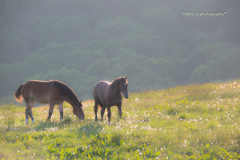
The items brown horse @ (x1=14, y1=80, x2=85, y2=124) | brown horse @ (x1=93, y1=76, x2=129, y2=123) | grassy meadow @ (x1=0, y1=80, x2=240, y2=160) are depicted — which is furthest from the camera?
brown horse @ (x1=14, y1=80, x2=85, y2=124)

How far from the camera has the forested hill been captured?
245 feet

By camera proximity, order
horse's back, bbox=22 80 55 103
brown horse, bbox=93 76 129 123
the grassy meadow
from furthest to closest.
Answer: horse's back, bbox=22 80 55 103 < brown horse, bbox=93 76 129 123 < the grassy meadow

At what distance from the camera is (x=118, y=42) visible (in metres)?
90.8

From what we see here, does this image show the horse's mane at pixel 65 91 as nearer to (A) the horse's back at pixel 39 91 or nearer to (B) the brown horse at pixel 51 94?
(B) the brown horse at pixel 51 94

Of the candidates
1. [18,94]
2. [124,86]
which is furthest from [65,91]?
[124,86]

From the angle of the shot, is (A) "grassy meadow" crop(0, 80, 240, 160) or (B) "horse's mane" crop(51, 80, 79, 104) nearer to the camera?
(A) "grassy meadow" crop(0, 80, 240, 160)

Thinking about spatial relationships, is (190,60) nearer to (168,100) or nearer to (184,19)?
(184,19)

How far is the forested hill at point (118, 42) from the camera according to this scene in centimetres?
7475

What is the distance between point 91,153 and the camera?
673cm

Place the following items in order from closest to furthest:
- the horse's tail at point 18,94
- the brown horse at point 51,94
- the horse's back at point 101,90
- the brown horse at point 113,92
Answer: the brown horse at point 113,92
the horse's back at point 101,90
the brown horse at point 51,94
the horse's tail at point 18,94

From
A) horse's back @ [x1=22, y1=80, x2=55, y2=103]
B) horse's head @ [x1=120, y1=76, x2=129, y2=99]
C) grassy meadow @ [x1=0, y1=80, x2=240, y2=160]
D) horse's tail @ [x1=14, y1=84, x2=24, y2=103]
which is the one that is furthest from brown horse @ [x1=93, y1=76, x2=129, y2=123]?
horse's tail @ [x1=14, y1=84, x2=24, y2=103]

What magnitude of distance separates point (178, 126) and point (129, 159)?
323 centimetres

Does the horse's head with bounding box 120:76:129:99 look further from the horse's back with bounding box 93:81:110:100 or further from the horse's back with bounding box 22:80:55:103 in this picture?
the horse's back with bounding box 22:80:55:103

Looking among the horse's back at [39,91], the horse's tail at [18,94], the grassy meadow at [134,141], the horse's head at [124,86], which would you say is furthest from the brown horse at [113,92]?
the horse's tail at [18,94]
